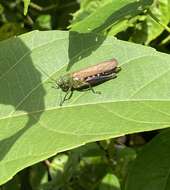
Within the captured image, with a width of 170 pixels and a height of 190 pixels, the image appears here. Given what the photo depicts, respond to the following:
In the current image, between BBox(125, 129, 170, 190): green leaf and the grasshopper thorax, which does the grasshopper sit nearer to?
the grasshopper thorax

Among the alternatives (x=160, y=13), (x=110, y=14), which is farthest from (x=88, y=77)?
(x=160, y=13)

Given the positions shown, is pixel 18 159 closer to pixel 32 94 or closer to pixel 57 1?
pixel 32 94

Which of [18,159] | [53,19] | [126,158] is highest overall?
[18,159]

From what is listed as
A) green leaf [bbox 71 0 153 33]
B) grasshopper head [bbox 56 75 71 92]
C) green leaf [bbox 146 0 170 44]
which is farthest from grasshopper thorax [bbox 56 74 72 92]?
green leaf [bbox 146 0 170 44]

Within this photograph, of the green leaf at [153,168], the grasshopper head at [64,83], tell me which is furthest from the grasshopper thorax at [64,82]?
the green leaf at [153,168]

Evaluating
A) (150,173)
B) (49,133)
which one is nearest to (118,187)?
(150,173)

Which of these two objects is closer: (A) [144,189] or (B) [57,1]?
(A) [144,189]
